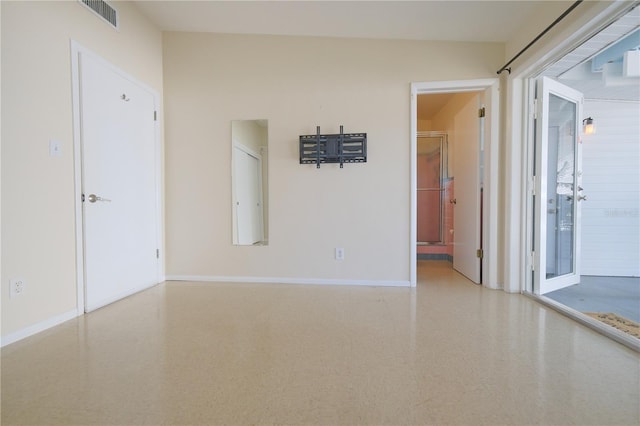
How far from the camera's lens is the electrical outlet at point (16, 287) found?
73.1 inches

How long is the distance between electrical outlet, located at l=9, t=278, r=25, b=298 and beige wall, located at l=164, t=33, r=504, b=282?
1.52 m

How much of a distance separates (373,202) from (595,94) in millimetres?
3103

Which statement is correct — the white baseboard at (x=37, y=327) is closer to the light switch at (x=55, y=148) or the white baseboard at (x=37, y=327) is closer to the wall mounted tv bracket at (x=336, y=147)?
the light switch at (x=55, y=148)

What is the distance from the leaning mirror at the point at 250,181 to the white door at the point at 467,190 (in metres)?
2.35

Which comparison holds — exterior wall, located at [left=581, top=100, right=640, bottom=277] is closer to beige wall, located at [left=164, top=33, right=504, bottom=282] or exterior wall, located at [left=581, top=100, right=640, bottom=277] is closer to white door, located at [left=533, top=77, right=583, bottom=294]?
white door, located at [left=533, top=77, right=583, bottom=294]

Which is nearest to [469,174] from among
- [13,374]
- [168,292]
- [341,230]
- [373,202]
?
[373,202]

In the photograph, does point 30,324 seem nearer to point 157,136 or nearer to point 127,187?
point 127,187

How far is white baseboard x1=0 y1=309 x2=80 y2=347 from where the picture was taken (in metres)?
1.84

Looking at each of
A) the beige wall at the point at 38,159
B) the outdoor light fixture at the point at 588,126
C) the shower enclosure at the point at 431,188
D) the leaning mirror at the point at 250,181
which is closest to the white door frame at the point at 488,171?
the outdoor light fixture at the point at 588,126

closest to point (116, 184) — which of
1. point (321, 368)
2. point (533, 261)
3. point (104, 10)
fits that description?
point (104, 10)

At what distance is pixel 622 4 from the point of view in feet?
5.79

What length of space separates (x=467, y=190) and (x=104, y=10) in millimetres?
4047

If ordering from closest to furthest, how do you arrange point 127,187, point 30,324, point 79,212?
point 30,324 < point 79,212 < point 127,187

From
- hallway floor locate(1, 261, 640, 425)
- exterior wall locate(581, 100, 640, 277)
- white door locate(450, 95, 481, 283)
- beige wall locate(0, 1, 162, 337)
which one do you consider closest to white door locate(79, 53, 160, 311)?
beige wall locate(0, 1, 162, 337)
